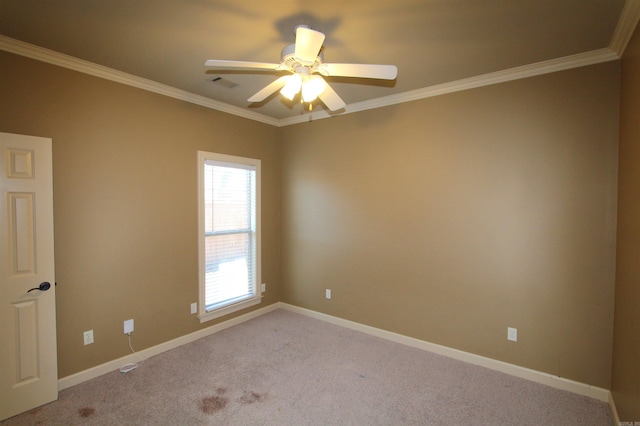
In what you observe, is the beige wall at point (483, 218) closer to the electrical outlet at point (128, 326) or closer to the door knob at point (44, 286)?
the electrical outlet at point (128, 326)

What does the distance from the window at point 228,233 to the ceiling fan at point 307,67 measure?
1778 mm

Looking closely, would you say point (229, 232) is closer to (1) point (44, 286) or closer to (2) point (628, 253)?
(1) point (44, 286)

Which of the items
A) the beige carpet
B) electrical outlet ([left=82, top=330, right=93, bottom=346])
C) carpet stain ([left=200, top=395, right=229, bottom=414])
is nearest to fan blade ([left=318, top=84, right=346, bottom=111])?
the beige carpet

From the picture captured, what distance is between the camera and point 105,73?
2.83 metres

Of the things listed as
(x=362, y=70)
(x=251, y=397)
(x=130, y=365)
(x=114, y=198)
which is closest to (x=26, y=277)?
(x=114, y=198)

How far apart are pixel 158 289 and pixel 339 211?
223cm

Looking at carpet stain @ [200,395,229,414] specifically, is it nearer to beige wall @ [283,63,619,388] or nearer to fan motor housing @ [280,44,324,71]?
beige wall @ [283,63,619,388]

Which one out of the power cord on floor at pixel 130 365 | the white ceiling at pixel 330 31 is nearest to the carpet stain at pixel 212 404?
the power cord on floor at pixel 130 365

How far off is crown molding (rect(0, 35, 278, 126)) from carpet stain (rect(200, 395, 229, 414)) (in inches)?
115

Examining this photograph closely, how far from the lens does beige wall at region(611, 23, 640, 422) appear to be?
1887mm

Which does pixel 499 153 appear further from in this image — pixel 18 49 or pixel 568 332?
pixel 18 49

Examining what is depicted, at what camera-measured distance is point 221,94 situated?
349 cm

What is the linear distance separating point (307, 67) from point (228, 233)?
2548mm

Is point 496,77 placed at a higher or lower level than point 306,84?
higher
